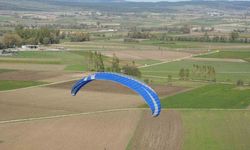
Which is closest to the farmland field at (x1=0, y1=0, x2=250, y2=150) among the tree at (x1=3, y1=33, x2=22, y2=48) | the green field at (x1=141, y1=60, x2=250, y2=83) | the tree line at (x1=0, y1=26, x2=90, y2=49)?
the green field at (x1=141, y1=60, x2=250, y2=83)

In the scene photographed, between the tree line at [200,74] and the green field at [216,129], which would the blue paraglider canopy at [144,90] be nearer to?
the green field at [216,129]

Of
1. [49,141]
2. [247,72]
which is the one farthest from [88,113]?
[247,72]

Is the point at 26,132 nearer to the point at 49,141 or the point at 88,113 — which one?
the point at 49,141

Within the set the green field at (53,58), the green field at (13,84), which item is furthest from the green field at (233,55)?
the green field at (13,84)

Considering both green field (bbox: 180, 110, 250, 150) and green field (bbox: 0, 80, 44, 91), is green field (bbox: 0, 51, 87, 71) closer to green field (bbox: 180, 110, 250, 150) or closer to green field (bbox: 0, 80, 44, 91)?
green field (bbox: 0, 80, 44, 91)

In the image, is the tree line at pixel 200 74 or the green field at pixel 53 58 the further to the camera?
the green field at pixel 53 58
